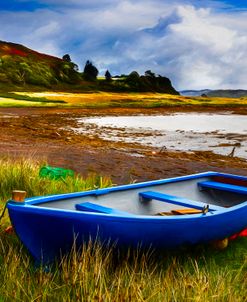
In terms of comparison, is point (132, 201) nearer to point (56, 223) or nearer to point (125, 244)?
point (125, 244)

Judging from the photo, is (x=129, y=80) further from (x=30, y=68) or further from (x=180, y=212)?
(x=180, y=212)

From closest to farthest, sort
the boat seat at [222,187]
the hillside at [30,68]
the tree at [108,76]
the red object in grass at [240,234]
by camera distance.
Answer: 1. the red object in grass at [240,234]
2. the boat seat at [222,187]
3. the hillside at [30,68]
4. the tree at [108,76]

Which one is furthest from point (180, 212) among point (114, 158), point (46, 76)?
point (46, 76)

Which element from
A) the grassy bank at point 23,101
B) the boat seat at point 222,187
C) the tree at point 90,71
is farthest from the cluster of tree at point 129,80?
the boat seat at point 222,187

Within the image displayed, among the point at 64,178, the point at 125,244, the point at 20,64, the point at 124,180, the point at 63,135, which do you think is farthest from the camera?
the point at 20,64

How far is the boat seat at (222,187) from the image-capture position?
8266mm

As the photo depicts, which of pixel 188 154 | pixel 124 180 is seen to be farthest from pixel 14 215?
pixel 188 154

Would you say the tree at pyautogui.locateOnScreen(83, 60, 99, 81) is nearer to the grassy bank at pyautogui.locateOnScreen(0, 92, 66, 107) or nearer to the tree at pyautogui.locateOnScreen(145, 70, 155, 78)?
the tree at pyautogui.locateOnScreen(145, 70, 155, 78)

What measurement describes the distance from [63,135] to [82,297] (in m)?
19.0

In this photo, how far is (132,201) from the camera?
7.57m

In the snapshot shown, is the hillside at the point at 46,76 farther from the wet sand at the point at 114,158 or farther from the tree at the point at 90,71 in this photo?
the wet sand at the point at 114,158

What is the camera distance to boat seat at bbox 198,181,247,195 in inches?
325

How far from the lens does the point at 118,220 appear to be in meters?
5.55

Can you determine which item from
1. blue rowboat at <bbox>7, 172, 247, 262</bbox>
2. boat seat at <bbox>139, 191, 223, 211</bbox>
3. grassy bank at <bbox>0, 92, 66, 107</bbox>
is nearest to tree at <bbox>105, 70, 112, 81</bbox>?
grassy bank at <bbox>0, 92, 66, 107</bbox>
